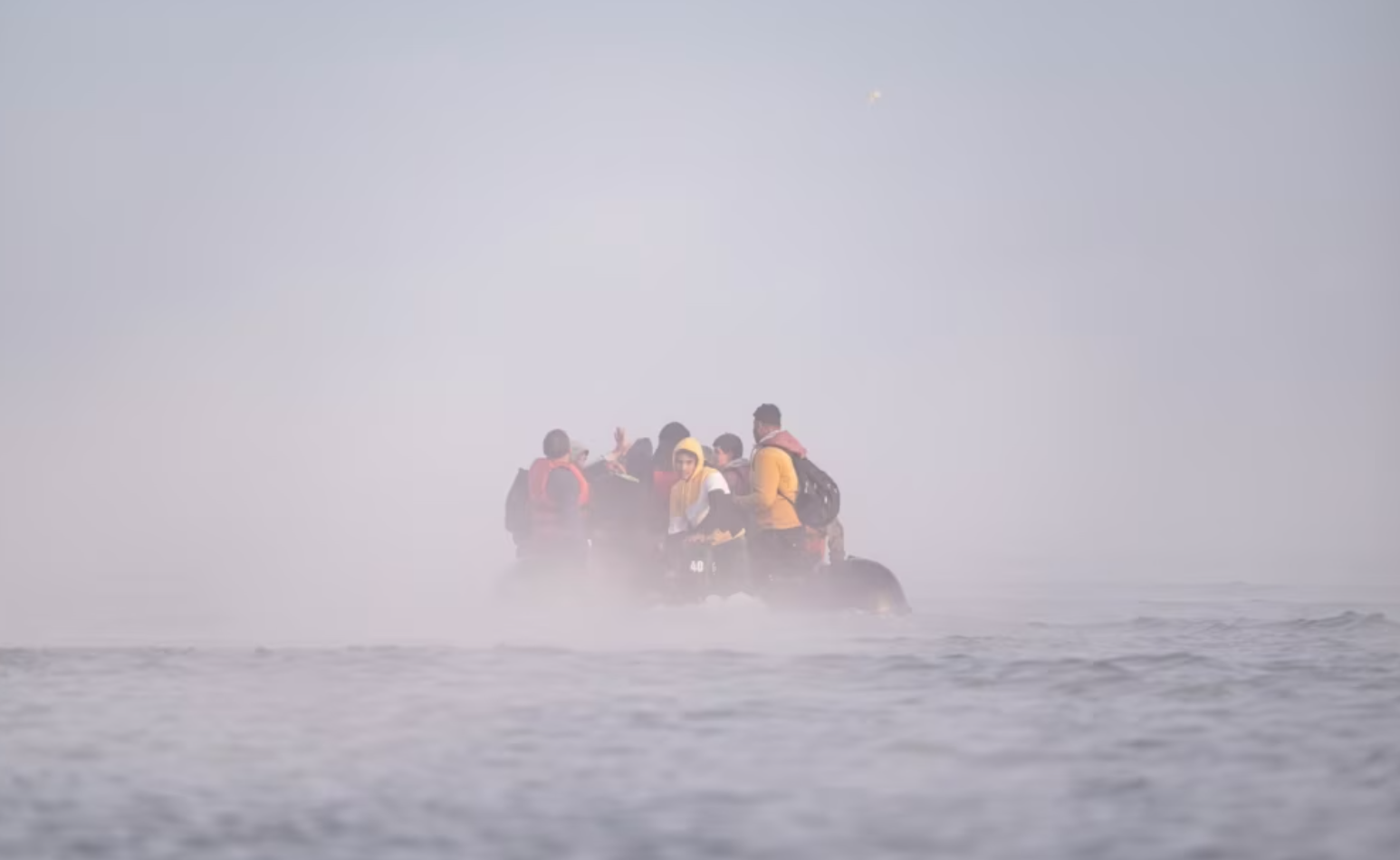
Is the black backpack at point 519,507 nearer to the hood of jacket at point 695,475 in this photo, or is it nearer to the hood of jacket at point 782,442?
the hood of jacket at point 695,475

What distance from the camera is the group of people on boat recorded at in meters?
19.2

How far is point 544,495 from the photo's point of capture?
21.2m

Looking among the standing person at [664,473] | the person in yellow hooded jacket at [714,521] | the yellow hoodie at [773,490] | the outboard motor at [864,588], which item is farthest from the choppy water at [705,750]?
the standing person at [664,473]

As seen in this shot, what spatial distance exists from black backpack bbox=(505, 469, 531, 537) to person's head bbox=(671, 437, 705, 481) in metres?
2.42

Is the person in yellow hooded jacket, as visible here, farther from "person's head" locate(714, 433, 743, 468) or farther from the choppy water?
the choppy water

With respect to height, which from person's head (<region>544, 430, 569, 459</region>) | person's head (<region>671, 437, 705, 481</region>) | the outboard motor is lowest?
the outboard motor

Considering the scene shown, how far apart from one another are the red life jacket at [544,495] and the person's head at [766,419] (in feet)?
9.71

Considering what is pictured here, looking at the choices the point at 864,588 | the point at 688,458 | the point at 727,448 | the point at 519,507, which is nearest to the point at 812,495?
the point at 864,588

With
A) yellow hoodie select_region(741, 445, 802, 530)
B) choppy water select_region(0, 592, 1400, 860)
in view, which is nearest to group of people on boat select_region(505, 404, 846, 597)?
yellow hoodie select_region(741, 445, 802, 530)

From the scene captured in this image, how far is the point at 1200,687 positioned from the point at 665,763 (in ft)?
15.8

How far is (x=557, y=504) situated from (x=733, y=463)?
90.3 inches

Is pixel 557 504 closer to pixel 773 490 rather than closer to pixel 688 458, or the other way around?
pixel 688 458

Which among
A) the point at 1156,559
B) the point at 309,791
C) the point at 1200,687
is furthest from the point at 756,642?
the point at 1156,559

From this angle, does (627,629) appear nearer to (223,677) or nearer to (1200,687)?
(223,677)
